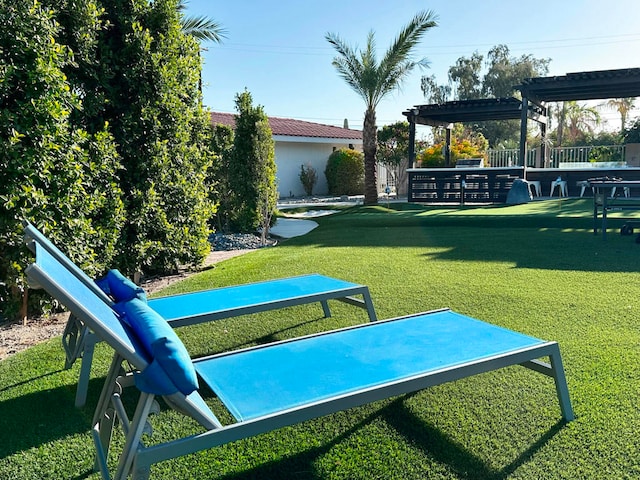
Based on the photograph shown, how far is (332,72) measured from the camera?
19172 millimetres

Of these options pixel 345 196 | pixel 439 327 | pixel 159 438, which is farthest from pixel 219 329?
pixel 345 196

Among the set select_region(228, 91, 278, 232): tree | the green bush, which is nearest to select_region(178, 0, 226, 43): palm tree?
select_region(228, 91, 278, 232): tree

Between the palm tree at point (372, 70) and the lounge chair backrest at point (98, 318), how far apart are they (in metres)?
16.4

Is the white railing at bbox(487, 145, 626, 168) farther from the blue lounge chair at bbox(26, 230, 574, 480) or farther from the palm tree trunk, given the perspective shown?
the blue lounge chair at bbox(26, 230, 574, 480)

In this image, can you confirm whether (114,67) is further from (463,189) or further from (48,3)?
(463,189)

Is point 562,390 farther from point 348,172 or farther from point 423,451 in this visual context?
point 348,172

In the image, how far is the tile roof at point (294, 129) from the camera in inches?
974

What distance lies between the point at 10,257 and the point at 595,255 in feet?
24.1

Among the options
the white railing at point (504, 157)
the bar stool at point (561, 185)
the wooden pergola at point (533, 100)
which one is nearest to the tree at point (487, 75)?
the white railing at point (504, 157)

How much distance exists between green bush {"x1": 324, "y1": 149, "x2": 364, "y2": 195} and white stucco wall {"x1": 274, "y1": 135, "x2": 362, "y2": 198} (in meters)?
1.23

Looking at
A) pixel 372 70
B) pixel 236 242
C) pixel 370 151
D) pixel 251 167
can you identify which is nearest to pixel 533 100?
pixel 372 70

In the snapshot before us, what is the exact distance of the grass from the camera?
2631 mm

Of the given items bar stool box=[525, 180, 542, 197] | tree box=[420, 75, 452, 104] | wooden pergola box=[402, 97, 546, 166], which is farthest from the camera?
tree box=[420, 75, 452, 104]

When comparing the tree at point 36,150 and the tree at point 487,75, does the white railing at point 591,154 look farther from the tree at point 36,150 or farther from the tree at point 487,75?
the tree at point 487,75
